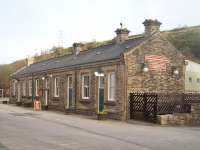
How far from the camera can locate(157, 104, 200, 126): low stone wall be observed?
22594mm

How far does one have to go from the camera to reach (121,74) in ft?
84.7

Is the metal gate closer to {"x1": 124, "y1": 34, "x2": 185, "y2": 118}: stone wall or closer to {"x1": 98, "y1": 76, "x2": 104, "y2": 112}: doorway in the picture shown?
{"x1": 124, "y1": 34, "x2": 185, "y2": 118}: stone wall

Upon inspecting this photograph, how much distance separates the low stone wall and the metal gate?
0.74 metres

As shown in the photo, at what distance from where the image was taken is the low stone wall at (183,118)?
22.6 meters

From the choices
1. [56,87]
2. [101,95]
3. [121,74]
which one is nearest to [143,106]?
[121,74]

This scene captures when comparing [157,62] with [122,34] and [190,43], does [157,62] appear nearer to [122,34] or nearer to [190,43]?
[122,34]

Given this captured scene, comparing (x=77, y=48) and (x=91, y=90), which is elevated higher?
(x=77, y=48)

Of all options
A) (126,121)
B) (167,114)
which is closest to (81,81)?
(126,121)

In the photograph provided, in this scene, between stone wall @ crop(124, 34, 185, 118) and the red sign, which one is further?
the red sign

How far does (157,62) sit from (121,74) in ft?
10.2

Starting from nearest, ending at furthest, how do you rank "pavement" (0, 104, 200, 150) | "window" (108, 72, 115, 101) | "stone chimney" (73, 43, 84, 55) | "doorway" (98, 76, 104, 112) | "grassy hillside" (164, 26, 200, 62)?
"pavement" (0, 104, 200, 150) < "window" (108, 72, 115, 101) < "doorway" (98, 76, 104, 112) < "stone chimney" (73, 43, 84, 55) < "grassy hillside" (164, 26, 200, 62)

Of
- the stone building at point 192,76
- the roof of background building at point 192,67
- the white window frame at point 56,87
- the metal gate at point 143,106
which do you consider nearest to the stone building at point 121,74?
the metal gate at point 143,106

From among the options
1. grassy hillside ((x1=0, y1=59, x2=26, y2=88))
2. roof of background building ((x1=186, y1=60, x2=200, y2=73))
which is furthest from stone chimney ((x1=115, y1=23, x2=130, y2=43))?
grassy hillside ((x1=0, y1=59, x2=26, y2=88))

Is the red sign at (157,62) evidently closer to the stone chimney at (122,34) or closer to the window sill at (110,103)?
the window sill at (110,103)
